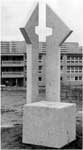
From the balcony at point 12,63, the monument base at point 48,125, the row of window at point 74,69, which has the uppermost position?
the balcony at point 12,63

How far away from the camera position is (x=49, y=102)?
8.21m

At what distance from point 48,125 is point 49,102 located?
1.25m

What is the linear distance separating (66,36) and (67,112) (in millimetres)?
2362

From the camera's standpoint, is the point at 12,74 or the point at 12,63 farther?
the point at 12,63

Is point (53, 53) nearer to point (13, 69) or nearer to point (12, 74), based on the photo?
point (12, 74)

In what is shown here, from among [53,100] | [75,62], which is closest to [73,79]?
[75,62]

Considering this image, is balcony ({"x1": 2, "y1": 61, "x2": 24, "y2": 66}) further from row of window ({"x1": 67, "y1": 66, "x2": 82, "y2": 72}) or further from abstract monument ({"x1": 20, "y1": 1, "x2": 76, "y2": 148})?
abstract monument ({"x1": 20, "y1": 1, "x2": 76, "y2": 148})

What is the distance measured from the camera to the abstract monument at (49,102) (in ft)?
23.1

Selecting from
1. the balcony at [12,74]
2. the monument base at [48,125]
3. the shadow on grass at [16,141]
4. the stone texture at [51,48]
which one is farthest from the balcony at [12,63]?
the monument base at [48,125]

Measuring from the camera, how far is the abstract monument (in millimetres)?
7027

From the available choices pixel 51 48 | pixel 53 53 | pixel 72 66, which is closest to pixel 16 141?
pixel 53 53

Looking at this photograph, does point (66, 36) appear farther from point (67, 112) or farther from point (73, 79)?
point (73, 79)

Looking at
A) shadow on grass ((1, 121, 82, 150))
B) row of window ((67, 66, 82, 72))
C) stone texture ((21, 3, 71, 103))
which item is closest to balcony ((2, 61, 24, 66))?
row of window ((67, 66, 82, 72))

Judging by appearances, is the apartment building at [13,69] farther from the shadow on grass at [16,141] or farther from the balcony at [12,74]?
the shadow on grass at [16,141]
